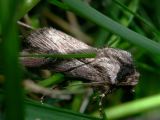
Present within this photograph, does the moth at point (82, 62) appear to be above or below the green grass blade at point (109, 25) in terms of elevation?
below

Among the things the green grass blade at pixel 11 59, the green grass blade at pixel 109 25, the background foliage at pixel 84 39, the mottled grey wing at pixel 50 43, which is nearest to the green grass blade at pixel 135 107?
the background foliage at pixel 84 39

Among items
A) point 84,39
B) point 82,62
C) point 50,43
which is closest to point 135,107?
point 82,62

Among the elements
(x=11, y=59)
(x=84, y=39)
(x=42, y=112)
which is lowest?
(x=42, y=112)

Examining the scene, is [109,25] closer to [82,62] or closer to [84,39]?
[82,62]

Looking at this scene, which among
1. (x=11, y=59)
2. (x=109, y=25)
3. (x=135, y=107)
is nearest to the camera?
(x=11, y=59)

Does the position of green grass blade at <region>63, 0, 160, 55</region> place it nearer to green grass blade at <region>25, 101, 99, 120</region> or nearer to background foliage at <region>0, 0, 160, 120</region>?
background foliage at <region>0, 0, 160, 120</region>

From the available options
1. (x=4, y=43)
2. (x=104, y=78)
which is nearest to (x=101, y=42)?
(x=104, y=78)

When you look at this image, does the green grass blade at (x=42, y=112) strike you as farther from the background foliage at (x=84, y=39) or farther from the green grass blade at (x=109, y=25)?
the green grass blade at (x=109, y=25)
